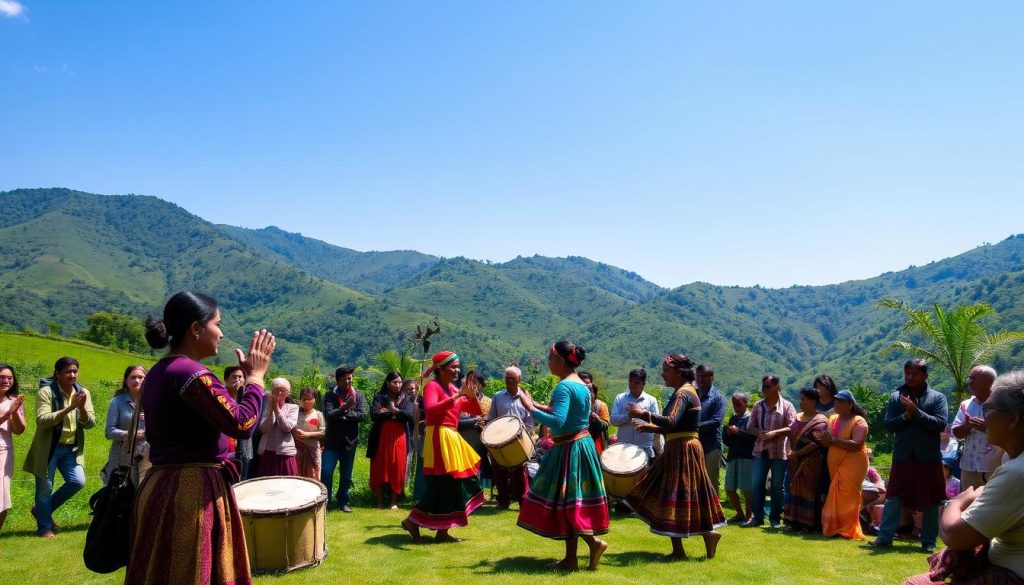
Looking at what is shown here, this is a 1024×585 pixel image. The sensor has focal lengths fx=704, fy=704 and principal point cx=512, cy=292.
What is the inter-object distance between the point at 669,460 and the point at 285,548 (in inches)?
149

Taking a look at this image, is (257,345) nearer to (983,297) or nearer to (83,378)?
(83,378)

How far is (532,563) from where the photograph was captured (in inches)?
275

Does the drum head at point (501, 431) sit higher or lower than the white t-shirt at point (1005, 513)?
lower

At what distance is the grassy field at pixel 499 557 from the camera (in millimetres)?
6445

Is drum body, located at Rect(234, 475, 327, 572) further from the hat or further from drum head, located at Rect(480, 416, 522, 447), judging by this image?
drum head, located at Rect(480, 416, 522, 447)

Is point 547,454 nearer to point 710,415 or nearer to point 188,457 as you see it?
point 710,415

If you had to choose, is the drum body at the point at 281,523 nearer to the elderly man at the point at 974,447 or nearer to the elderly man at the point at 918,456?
the elderly man at the point at 918,456

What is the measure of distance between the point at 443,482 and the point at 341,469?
9.41 feet

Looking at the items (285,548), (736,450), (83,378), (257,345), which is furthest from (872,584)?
(83,378)

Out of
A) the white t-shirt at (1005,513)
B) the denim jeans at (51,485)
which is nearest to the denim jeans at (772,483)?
the white t-shirt at (1005,513)

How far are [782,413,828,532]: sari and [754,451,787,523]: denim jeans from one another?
0.30 m

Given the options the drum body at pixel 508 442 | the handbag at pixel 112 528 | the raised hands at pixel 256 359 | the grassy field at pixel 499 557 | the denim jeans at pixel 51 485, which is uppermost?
the raised hands at pixel 256 359

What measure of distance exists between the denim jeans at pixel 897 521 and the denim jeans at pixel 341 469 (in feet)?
22.1

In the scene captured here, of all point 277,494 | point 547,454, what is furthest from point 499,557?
point 277,494
